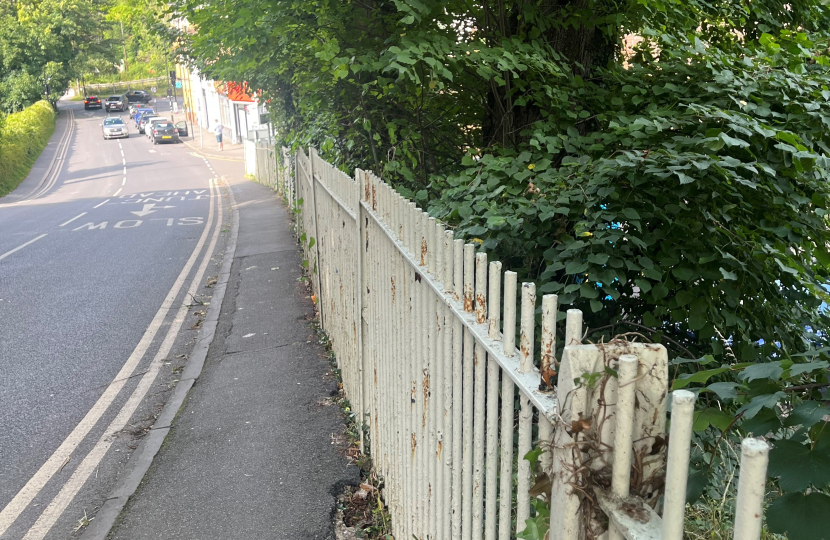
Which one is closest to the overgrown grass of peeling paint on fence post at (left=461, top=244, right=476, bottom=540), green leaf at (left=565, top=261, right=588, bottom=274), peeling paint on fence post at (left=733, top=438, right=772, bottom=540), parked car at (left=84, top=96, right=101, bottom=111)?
parked car at (left=84, top=96, right=101, bottom=111)

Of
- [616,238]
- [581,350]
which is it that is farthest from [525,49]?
[581,350]

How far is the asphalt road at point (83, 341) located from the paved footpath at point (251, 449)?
1.50ft

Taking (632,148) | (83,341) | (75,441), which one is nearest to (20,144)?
(83,341)

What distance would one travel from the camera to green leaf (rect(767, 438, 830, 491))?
1.27 m

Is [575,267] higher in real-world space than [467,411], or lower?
higher

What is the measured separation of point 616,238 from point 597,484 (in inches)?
84.4

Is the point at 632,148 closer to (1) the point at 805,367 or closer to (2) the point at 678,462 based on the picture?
(1) the point at 805,367

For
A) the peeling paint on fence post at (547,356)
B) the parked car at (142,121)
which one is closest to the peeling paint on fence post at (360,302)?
the peeling paint on fence post at (547,356)

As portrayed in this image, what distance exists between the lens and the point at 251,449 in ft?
17.2

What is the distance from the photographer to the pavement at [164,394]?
4.56 metres

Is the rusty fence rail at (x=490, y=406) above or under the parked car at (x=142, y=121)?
above

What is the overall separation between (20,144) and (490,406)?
46.6 meters

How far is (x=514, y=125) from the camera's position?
5.19m

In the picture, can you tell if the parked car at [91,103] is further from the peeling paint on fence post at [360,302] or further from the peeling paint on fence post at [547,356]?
the peeling paint on fence post at [547,356]
